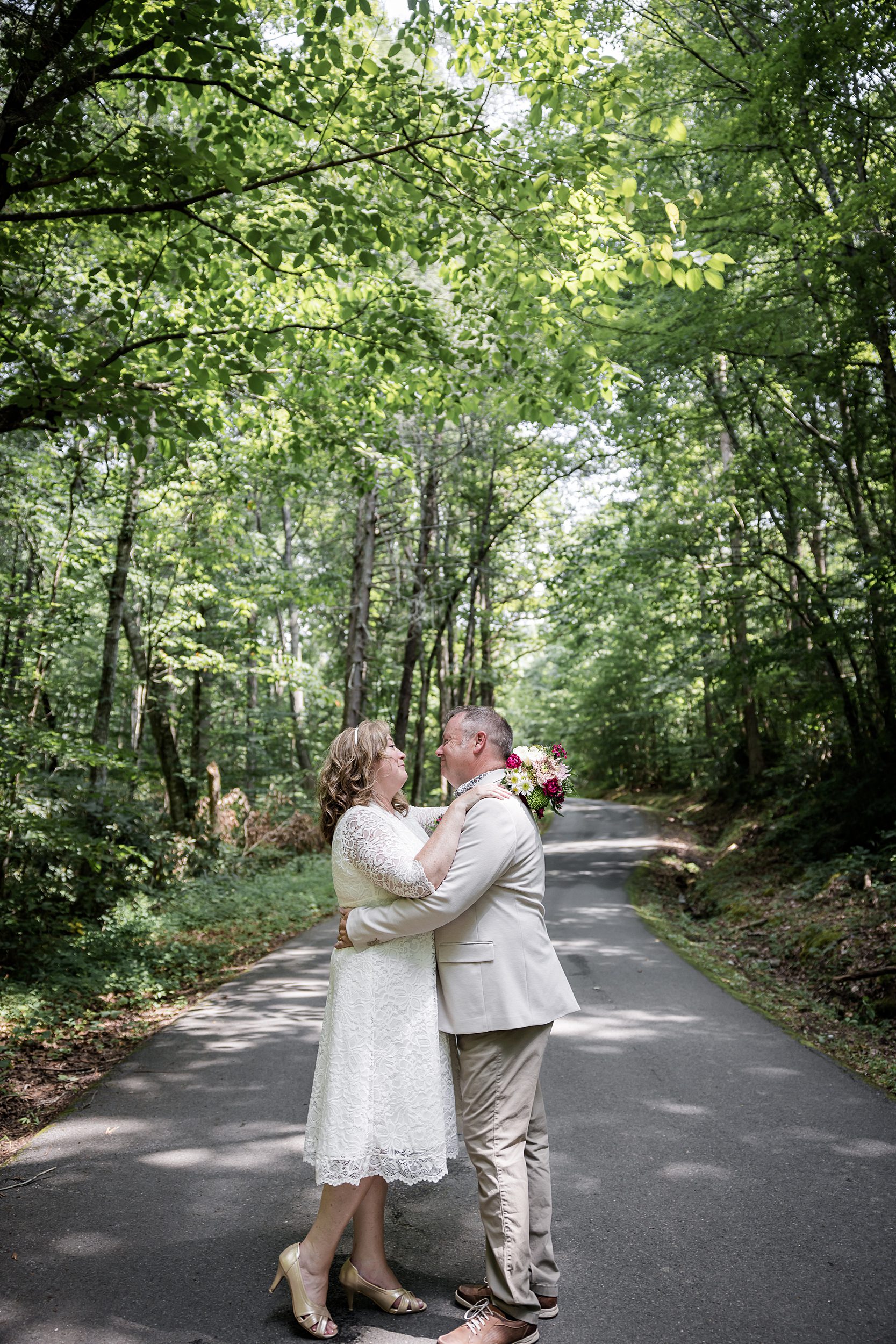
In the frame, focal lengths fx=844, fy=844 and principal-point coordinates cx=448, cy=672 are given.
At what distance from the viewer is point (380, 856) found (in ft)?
9.90

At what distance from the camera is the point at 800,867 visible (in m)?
11.8

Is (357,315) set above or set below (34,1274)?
above

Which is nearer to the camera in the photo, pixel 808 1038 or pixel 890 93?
pixel 808 1038

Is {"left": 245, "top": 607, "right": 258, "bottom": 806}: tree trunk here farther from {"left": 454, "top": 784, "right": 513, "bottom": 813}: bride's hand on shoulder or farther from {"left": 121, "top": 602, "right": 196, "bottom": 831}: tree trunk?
{"left": 454, "top": 784, "right": 513, "bottom": 813}: bride's hand on shoulder

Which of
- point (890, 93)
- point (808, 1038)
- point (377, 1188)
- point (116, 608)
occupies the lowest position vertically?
point (808, 1038)

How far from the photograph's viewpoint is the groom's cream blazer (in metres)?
2.97

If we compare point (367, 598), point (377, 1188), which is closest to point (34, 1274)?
point (377, 1188)

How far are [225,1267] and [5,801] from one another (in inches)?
227

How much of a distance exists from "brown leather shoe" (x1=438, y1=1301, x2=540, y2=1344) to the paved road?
3.7 inches

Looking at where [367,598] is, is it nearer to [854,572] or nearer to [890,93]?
[854,572]

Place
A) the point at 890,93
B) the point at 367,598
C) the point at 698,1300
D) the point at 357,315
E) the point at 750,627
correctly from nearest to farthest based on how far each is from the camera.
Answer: the point at 698,1300 → the point at 357,315 → the point at 890,93 → the point at 367,598 → the point at 750,627

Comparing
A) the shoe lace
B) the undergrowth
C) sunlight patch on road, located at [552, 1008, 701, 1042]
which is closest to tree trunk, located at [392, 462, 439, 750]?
the undergrowth

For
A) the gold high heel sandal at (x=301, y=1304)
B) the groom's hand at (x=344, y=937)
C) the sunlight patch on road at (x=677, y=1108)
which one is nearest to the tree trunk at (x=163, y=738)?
the sunlight patch on road at (x=677, y=1108)

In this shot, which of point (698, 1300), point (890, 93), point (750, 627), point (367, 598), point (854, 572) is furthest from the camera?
point (750, 627)
